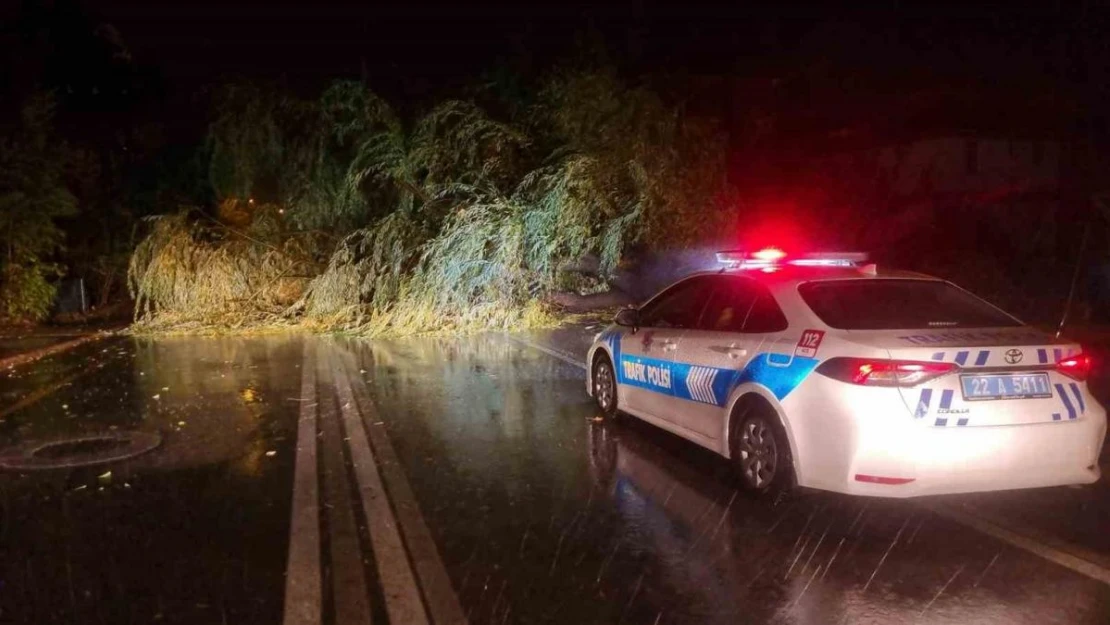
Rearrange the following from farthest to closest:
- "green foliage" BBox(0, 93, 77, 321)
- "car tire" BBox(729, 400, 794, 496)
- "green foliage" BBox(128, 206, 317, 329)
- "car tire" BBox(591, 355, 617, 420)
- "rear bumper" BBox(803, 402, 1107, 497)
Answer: "green foliage" BBox(0, 93, 77, 321) → "green foliage" BBox(128, 206, 317, 329) → "car tire" BBox(591, 355, 617, 420) → "car tire" BBox(729, 400, 794, 496) → "rear bumper" BBox(803, 402, 1107, 497)

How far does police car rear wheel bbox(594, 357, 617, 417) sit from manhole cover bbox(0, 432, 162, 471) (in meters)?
3.93

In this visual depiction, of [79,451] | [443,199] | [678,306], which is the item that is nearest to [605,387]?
[678,306]

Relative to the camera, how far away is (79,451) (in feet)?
25.8

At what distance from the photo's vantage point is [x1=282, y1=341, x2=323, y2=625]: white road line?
A: 4.38 meters

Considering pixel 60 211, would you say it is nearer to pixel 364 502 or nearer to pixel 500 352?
pixel 500 352

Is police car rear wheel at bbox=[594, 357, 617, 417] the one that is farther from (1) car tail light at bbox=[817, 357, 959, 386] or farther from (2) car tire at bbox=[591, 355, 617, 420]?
(1) car tail light at bbox=[817, 357, 959, 386]

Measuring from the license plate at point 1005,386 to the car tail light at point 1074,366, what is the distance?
133 millimetres

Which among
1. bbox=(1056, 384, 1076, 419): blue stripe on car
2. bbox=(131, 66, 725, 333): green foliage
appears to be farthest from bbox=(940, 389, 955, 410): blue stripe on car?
bbox=(131, 66, 725, 333): green foliage

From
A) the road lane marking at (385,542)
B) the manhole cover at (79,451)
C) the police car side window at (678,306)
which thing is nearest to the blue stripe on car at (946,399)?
the police car side window at (678,306)

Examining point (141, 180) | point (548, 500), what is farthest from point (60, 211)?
point (548, 500)

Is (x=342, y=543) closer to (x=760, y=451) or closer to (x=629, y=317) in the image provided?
(x=760, y=451)

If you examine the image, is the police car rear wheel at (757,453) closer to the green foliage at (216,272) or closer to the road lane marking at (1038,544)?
the road lane marking at (1038,544)

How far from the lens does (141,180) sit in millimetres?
25000

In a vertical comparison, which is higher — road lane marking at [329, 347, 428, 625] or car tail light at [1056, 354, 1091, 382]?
car tail light at [1056, 354, 1091, 382]
